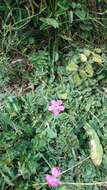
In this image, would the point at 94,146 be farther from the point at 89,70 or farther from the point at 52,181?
the point at 89,70

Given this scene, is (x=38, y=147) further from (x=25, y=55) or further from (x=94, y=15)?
(x=94, y=15)

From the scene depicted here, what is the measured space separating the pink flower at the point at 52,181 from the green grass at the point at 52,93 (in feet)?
0.13

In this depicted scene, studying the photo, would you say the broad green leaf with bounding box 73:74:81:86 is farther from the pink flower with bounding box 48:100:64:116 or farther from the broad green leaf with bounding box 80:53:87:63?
the pink flower with bounding box 48:100:64:116

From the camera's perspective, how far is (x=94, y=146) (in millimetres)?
2123

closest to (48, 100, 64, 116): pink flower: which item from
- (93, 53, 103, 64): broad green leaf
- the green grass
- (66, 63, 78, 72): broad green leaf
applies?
the green grass

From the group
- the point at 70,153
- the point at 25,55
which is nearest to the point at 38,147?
the point at 70,153

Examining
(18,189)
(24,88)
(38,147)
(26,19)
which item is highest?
(26,19)

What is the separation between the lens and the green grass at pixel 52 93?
2039 mm

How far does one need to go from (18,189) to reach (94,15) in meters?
1.10

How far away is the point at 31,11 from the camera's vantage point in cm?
243

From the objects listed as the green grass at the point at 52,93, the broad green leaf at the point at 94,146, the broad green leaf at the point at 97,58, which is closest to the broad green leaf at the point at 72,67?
the green grass at the point at 52,93

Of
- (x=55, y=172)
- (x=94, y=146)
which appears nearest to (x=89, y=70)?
(x=94, y=146)

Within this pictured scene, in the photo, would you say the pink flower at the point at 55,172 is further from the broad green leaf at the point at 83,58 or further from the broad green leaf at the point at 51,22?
the broad green leaf at the point at 51,22

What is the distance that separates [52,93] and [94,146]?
0.38 meters
